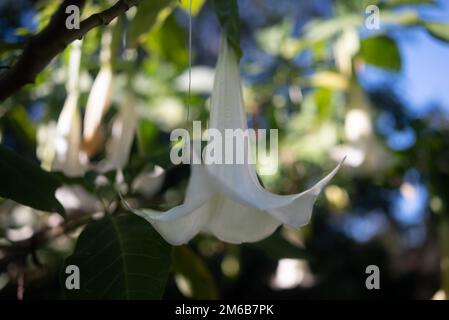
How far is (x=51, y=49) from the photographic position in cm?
50

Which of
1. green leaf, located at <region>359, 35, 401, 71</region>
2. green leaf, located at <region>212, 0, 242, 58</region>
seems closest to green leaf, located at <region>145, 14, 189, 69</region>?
green leaf, located at <region>359, 35, 401, 71</region>

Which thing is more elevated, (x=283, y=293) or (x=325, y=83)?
(x=325, y=83)

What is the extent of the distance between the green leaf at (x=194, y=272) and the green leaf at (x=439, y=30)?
0.48 m

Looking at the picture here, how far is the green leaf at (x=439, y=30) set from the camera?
82cm

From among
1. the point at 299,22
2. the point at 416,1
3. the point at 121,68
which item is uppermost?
the point at 299,22

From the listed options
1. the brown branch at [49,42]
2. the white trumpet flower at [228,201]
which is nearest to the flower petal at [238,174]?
the white trumpet flower at [228,201]

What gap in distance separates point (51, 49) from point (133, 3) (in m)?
0.08

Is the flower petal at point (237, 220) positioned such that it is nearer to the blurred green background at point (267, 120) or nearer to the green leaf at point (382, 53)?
the blurred green background at point (267, 120)

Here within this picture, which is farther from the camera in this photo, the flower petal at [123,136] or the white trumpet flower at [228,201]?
the flower petal at [123,136]

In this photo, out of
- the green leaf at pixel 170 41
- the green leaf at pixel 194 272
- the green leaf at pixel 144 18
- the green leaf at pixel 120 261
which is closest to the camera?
the green leaf at pixel 120 261

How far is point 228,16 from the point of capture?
53 centimetres

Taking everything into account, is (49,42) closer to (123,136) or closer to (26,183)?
(26,183)

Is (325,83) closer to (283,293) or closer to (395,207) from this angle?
(283,293)
